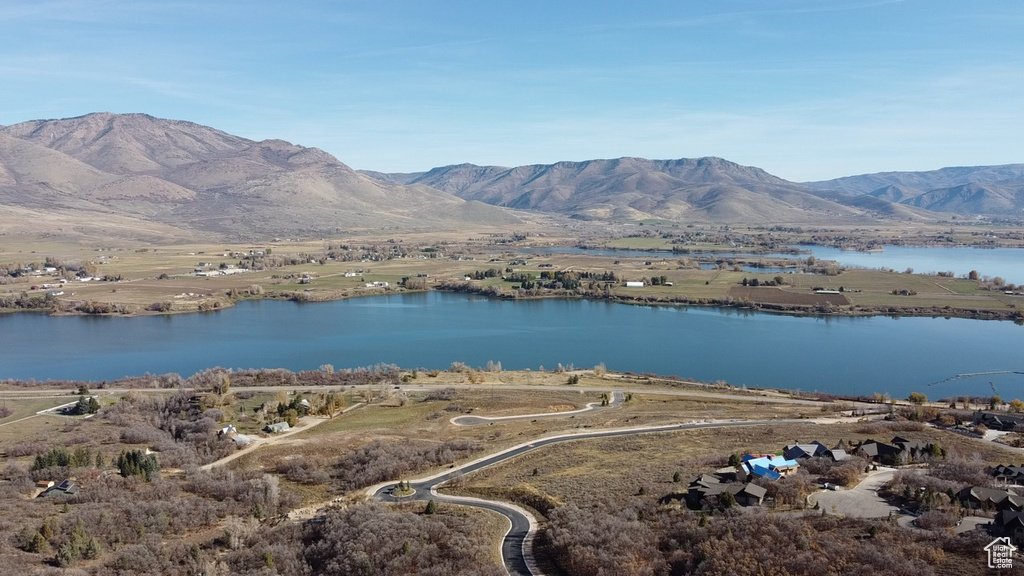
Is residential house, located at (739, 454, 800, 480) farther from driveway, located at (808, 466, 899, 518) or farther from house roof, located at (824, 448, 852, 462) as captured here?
driveway, located at (808, 466, 899, 518)

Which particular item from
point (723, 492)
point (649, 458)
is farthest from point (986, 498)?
point (649, 458)

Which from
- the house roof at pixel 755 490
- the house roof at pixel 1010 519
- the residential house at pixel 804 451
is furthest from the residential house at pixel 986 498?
the residential house at pixel 804 451

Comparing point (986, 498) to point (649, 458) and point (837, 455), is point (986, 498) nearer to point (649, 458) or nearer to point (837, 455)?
point (837, 455)

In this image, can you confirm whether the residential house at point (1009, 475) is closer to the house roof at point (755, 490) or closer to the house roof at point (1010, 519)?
the house roof at point (1010, 519)

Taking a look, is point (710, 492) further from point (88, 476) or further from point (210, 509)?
point (88, 476)

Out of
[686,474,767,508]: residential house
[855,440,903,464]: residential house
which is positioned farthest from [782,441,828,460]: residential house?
[686,474,767,508]: residential house

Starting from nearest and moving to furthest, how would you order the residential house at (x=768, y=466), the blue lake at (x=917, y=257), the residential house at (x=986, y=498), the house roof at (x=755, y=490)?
1. the residential house at (x=986, y=498)
2. the house roof at (x=755, y=490)
3. the residential house at (x=768, y=466)
4. the blue lake at (x=917, y=257)

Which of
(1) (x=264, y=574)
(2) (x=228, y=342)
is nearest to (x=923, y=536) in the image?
(1) (x=264, y=574)
